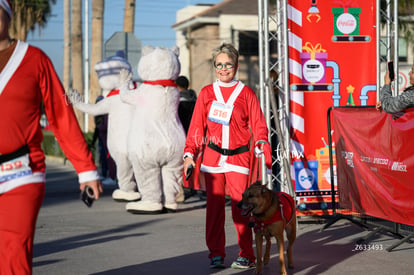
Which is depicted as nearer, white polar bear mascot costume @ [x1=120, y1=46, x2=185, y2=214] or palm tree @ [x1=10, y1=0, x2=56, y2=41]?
white polar bear mascot costume @ [x1=120, y1=46, x2=185, y2=214]

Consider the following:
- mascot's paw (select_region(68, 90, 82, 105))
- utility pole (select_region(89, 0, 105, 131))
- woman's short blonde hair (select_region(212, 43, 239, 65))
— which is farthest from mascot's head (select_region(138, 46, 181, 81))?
utility pole (select_region(89, 0, 105, 131))

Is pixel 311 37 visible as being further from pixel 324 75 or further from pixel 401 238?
pixel 401 238

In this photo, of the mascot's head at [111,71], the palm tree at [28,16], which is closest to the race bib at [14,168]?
the mascot's head at [111,71]

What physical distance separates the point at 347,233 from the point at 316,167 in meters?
1.00

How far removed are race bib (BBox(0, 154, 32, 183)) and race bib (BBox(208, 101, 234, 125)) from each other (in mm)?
3130

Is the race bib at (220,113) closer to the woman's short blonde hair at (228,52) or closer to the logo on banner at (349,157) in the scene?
the woman's short blonde hair at (228,52)

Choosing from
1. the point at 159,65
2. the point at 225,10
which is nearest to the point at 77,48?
the point at 225,10

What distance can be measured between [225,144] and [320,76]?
10.9 feet

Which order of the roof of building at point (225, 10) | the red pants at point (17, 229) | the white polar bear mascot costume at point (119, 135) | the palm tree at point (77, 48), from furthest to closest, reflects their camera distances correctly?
the roof of building at point (225, 10) → the palm tree at point (77, 48) → the white polar bear mascot costume at point (119, 135) → the red pants at point (17, 229)

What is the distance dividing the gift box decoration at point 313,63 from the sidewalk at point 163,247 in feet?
6.14

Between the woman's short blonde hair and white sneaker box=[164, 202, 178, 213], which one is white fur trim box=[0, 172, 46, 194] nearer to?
the woman's short blonde hair

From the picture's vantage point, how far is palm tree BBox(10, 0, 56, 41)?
156 ft

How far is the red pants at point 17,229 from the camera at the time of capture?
393 centimetres

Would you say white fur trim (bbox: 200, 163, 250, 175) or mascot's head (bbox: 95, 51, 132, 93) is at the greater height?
mascot's head (bbox: 95, 51, 132, 93)
